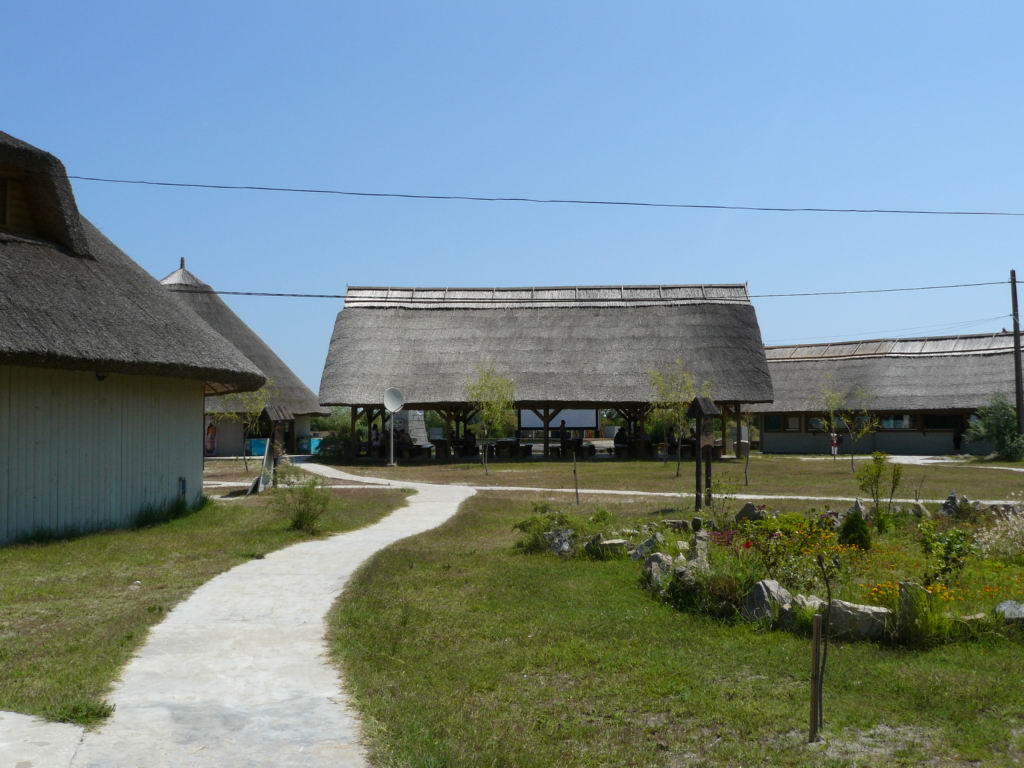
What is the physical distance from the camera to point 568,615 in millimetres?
9242

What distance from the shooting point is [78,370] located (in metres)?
14.1

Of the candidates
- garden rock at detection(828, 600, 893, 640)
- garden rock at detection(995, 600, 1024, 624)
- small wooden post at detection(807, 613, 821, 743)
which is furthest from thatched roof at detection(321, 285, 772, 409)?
small wooden post at detection(807, 613, 821, 743)

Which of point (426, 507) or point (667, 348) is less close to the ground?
Answer: point (667, 348)

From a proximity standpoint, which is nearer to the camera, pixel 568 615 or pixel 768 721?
pixel 768 721

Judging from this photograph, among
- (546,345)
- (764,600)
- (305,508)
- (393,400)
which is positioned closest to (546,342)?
(546,345)

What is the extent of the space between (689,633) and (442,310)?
37.6 meters

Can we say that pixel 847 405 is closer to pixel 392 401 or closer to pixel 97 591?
pixel 392 401

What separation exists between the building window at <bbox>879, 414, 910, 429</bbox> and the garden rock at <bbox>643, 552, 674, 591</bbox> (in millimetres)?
42179

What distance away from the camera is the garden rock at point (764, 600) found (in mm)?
8602

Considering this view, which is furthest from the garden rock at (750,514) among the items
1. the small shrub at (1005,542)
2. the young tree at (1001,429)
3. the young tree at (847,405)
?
the young tree at (847,405)

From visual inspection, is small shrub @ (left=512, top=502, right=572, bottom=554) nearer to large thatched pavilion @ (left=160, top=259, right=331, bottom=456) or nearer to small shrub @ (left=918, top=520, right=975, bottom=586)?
small shrub @ (left=918, top=520, right=975, bottom=586)

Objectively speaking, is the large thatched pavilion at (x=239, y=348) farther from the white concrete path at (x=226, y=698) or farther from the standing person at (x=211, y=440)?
the white concrete path at (x=226, y=698)

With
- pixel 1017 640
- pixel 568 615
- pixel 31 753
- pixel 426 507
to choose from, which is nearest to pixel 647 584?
pixel 568 615

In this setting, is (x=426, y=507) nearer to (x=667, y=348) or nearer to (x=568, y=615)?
(x=568, y=615)
